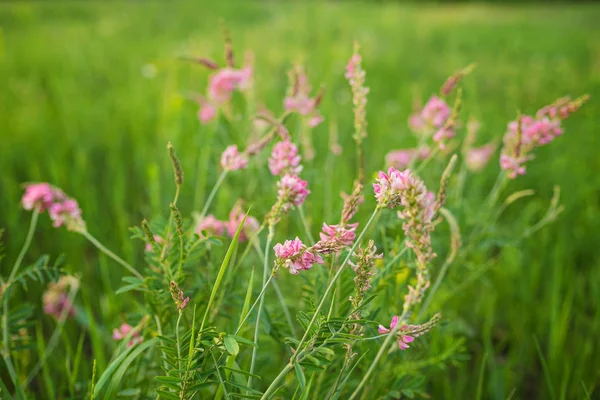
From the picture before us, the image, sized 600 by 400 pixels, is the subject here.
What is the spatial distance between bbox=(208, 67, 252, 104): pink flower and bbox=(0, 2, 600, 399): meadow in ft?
0.38

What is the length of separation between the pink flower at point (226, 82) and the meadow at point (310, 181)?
0.11m

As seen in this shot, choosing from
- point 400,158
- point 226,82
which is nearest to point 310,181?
point 400,158

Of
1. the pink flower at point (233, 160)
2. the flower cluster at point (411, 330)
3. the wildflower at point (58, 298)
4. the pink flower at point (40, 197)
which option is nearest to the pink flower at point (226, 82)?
A: the pink flower at point (233, 160)

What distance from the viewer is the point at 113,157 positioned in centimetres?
244

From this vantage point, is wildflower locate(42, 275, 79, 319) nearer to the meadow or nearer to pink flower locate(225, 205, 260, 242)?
the meadow

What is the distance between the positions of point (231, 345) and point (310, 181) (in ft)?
3.74

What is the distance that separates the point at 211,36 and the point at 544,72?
3.35m

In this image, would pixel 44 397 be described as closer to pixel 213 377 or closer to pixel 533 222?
pixel 213 377

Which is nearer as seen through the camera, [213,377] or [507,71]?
[213,377]

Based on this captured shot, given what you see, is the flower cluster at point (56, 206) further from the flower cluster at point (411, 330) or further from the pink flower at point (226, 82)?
the flower cluster at point (411, 330)

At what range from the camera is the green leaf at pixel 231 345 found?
0.70m

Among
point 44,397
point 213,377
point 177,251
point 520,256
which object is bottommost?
point 44,397

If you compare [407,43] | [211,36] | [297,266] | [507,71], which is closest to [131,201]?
[297,266]

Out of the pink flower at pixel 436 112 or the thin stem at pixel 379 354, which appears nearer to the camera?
the thin stem at pixel 379 354
